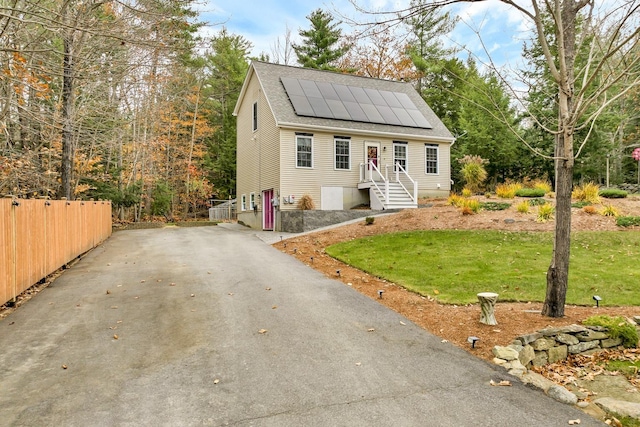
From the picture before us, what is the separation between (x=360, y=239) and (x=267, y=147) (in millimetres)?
8166

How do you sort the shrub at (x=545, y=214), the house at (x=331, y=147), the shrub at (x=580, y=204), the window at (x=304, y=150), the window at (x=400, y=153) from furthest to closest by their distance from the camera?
the window at (x=400, y=153) < the window at (x=304, y=150) < the house at (x=331, y=147) < the shrub at (x=580, y=204) < the shrub at (x=545, y=214)

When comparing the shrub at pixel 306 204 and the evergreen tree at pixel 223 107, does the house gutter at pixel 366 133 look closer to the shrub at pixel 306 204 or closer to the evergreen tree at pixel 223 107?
the shrub at pixel 306 204

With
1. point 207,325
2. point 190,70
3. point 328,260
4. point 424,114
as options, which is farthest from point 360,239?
point 190,70

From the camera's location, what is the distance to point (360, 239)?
12.1m

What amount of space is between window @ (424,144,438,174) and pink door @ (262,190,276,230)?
820 centimetres

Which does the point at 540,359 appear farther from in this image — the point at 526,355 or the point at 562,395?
the point at 562,395

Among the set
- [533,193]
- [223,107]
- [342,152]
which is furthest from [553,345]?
[223,107]

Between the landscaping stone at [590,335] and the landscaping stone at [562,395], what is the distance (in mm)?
1477

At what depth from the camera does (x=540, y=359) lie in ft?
15.0

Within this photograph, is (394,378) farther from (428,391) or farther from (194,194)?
(194,194)

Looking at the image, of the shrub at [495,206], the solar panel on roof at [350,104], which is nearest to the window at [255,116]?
the solar panel on roof at [350,104]

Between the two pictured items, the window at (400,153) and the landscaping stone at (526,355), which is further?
the window at (400,153)

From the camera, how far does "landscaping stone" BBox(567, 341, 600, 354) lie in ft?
15.7

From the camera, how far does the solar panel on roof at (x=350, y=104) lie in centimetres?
1794
